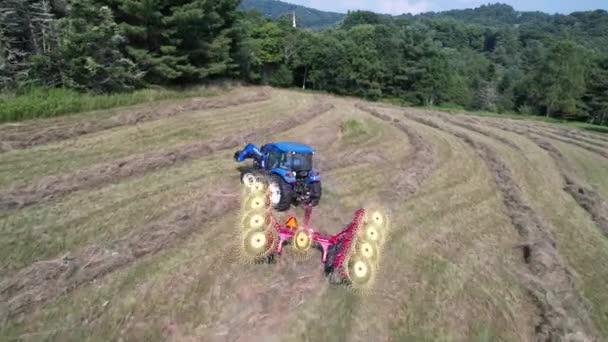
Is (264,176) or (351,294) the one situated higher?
(264,176)

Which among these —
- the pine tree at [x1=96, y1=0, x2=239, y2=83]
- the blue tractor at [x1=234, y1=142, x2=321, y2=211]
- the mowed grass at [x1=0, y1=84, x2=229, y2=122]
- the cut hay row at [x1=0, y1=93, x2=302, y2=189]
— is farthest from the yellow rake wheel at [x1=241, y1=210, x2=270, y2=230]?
the pine tree at [x1=96, y1=0, x2=239, y2=83]

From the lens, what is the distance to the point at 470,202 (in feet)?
48.5

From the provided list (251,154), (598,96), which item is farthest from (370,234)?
(598,96)

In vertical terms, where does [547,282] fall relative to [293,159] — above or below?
below

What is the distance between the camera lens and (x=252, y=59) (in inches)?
1762

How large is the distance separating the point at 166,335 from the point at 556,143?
99.0 feet

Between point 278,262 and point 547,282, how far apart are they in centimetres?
619

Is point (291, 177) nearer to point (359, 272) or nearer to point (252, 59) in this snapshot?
point (359, 272)

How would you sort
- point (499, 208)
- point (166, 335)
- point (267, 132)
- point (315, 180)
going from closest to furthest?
point (166, 335) < point (315, 180) < point (499, 208) < point (267, 132)

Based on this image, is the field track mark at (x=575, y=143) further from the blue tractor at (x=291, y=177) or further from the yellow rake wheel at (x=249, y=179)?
the yellow rake wheel at (x=249, y=179)

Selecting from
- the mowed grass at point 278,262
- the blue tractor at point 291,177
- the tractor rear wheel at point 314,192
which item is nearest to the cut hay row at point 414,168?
the mowed grass at point 278,262

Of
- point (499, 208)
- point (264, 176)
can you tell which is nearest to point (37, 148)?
point (264, 176)

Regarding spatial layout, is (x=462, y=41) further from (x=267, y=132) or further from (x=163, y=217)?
(x=163, y=217)

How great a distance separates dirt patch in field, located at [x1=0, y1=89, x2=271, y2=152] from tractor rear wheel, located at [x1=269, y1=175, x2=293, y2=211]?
10045 millimetres
